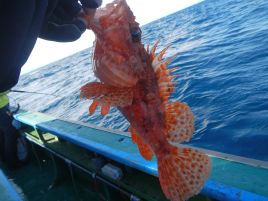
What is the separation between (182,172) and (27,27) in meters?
1.54

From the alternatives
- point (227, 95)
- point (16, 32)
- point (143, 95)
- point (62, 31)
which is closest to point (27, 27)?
point (16, 32)

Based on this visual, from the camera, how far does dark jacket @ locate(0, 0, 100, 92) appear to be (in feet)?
5.55

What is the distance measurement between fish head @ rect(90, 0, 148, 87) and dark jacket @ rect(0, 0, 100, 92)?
15cm

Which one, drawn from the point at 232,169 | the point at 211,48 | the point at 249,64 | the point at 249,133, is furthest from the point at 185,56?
the point at 232,169

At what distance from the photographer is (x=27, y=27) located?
178 cm

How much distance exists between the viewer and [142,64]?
206 centimetres

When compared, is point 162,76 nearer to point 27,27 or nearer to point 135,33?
point 135,33

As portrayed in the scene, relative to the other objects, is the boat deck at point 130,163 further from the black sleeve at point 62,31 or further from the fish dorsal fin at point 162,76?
the black sleeve at point 62,31

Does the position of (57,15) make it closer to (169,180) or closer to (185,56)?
(169,180)

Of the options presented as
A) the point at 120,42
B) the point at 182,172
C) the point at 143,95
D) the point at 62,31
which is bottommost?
the point at 182,172

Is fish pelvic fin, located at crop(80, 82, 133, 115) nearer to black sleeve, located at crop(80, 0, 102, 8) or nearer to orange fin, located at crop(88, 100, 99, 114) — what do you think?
orange fin, located at crop(88, 100, 99, 114)

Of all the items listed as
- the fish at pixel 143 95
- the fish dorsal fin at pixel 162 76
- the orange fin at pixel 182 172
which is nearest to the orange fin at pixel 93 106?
the fish at pixel 143 95

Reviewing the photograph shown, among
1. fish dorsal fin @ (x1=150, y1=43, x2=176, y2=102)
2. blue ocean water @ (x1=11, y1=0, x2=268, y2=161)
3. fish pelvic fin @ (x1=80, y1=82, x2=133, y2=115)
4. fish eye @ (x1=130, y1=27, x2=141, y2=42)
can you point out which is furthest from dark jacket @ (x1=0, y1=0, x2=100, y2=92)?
blue ocean water @ (x1=11, y1=0, x2=268, y2=161)

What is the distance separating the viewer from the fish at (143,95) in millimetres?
1918
